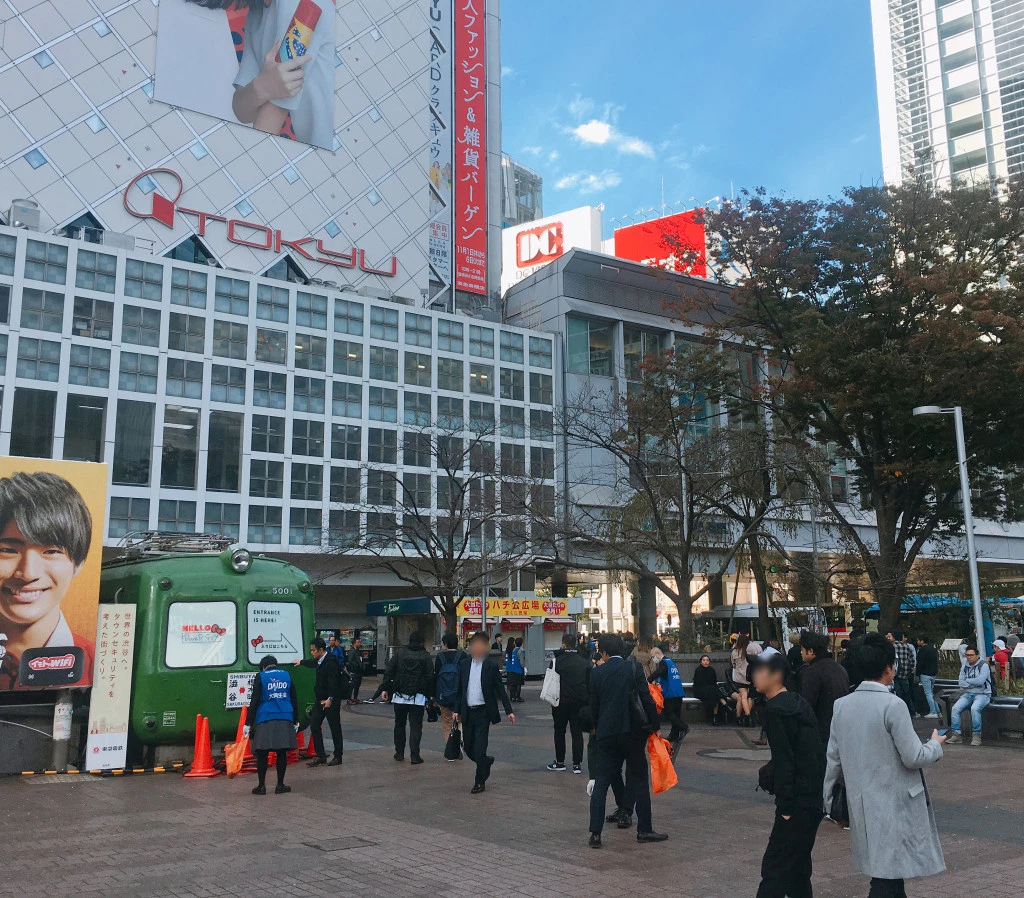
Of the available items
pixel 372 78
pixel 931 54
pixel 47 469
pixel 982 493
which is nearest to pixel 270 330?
pixel 372 78

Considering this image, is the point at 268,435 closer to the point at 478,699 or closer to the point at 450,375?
the point at 450,375

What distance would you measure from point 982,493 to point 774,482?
5413 millimetres

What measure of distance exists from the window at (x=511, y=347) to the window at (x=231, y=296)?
14.3m

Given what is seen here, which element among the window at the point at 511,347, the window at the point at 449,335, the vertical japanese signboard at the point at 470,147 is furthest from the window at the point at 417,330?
the vertical japanese signboard at the point at 470,147

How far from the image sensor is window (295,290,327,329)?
48.7m

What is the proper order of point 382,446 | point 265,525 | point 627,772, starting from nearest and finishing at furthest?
point 627,772 → point 265,525 → point 382,446

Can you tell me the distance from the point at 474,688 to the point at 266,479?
37374 millimetres

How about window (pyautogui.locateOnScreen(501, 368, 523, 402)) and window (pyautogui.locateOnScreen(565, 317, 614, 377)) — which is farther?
window (pyautogui.locateOnScreen(565, 317, 614, 377))

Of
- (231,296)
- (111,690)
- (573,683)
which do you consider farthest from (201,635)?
(231,296)

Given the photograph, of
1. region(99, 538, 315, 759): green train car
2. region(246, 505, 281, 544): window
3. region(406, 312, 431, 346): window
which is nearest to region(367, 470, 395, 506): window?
region(246, 505, 281, 544): window

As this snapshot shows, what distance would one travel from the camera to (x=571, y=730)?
1188cm

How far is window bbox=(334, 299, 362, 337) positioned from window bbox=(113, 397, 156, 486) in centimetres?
1038

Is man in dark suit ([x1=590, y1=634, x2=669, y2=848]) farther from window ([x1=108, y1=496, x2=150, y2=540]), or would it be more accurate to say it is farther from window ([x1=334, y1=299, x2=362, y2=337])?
window ([x1=334, y1=299, x2=362, y2=337])

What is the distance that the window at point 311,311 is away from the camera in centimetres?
4869
